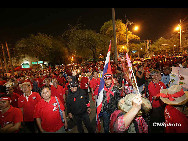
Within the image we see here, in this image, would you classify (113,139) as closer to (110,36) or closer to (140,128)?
(140,128)

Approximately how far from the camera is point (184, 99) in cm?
194

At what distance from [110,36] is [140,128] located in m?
23.6

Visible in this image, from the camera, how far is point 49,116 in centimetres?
286

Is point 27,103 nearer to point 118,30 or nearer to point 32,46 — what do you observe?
point 118,30

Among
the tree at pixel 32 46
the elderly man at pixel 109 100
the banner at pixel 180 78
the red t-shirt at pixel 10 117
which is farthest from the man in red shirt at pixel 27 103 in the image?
the tree at pixel 32 46

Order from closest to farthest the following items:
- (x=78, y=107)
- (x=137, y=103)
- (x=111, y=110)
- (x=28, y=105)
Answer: (x=137, y=103) → (x=111, y=110) → (x=78, y=107) → (x=28, y=105)

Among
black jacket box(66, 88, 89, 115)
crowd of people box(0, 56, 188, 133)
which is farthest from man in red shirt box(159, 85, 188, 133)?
black jacket box(66, 88, 89, 115)

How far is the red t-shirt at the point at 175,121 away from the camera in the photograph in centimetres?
173

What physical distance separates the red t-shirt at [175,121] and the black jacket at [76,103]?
7.32ft

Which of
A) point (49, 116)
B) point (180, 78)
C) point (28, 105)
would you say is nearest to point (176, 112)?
point (49, 116)

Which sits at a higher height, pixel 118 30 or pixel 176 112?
pixel 118 30

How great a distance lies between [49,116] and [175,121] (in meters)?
2.63

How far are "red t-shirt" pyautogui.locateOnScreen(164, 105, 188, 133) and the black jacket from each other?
7.32 ft

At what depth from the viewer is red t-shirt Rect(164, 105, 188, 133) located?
5.68 feet
